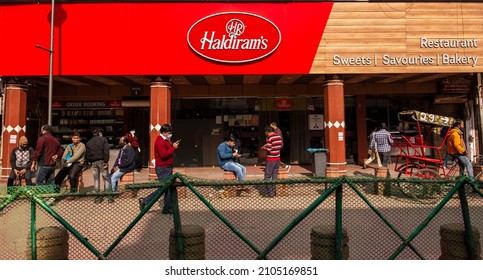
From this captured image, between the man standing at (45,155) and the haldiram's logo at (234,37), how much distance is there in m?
5.10

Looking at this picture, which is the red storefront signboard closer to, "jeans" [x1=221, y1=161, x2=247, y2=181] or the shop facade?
the shop facade

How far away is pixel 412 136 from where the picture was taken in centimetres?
1391

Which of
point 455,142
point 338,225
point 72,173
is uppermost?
point 455,142

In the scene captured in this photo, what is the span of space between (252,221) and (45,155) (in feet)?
18.4

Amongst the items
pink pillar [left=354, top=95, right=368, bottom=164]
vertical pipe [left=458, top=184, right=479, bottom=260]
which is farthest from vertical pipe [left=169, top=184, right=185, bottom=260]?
pink pillar [left=354, top=95, right=368, bottom=164]

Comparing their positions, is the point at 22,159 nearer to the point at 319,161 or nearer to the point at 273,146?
the point at 273,146

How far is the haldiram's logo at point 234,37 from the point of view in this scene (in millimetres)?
10211

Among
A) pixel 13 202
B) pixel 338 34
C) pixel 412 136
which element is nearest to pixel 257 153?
pixel 338 34

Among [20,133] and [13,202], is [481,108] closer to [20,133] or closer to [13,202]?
[13,202]

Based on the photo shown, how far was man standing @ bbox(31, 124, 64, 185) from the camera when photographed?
7426mm

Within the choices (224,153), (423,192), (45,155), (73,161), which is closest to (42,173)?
(45,155)

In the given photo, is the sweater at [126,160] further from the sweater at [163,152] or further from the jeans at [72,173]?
the sweater at [163,152]

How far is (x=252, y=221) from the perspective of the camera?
5.04m

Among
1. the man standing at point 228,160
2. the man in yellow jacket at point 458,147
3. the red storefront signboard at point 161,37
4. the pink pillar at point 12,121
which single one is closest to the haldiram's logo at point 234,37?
the red storefront signboard at point 161,37
